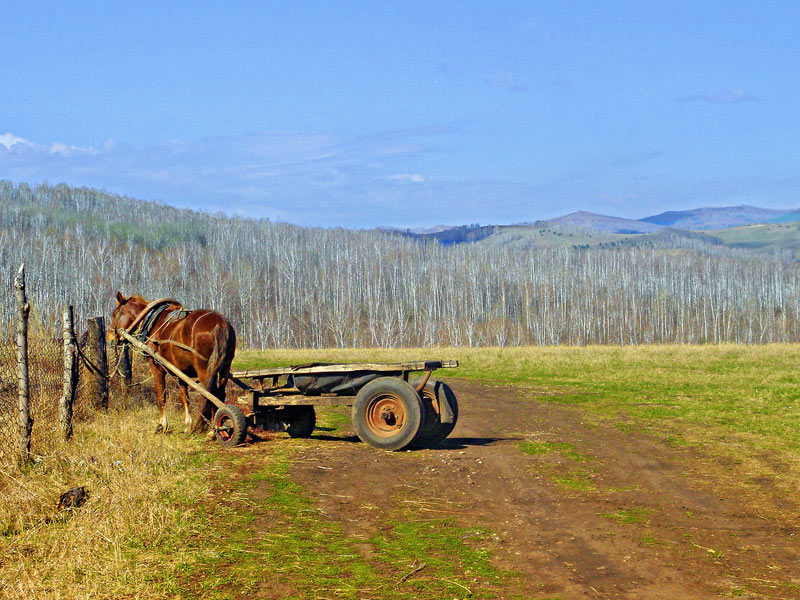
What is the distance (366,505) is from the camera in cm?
792

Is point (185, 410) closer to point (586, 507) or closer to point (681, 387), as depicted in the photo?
point (586, 507)

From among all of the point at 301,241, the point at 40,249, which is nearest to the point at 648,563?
the point at 40,249

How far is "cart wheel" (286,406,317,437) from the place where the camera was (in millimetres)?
12172

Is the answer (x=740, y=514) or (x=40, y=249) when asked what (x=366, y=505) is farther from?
(x=40, y=249)

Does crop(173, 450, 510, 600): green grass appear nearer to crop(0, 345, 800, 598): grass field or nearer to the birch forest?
crop(0, 345, 800, 598): grass field

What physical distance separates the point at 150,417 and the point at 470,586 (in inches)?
365

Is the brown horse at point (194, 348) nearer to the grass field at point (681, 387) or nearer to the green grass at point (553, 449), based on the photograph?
the green grass at point (553, 449)

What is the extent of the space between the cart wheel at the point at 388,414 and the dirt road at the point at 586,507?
0.83 ft

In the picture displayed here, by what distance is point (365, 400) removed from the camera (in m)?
10.8

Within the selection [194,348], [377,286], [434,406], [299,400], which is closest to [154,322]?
[194,348]

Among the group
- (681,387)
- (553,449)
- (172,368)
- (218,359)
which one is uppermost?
(218,359)

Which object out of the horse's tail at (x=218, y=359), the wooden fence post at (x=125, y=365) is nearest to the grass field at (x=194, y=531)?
the horse's tail at (x=218, y=359)

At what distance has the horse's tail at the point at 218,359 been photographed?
38.4 feet

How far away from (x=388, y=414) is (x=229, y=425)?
8.24ft
